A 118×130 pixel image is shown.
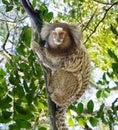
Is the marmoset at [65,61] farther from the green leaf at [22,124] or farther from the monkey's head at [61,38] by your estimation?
the green leaf at [22,124]

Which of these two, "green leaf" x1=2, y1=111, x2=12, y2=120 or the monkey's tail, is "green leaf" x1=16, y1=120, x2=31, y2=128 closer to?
"green leaf" x1=2, y1=111, x2=12, y2=120

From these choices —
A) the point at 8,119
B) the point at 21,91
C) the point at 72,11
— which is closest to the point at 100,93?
the point at 21,91

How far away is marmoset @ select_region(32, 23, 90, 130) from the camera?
2.71 m

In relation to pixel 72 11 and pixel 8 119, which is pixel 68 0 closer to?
pixel 72 11

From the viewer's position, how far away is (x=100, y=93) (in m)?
2.26

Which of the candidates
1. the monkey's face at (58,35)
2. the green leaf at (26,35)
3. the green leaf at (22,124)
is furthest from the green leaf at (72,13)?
the green leaf at (22,124)

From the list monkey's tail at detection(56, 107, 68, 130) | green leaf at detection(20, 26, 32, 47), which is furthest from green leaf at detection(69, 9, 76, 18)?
green leaf at detection(20, 26, 32, 47)

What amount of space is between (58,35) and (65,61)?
0.30 m

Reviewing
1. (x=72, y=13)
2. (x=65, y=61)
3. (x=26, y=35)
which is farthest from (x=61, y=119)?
(x=72, y=13)

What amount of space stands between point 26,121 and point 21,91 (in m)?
0.18

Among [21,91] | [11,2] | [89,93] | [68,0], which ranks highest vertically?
[68,0]

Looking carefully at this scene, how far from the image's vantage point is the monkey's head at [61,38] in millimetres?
2656

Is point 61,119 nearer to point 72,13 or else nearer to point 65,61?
point 65,61

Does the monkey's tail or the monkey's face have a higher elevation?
the monkey's face
